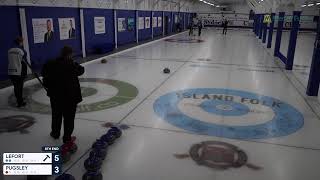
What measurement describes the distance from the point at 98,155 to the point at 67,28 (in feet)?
35.4

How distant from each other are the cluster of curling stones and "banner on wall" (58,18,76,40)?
372 inches

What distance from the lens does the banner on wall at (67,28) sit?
528 inches

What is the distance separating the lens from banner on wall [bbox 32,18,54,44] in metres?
11.5

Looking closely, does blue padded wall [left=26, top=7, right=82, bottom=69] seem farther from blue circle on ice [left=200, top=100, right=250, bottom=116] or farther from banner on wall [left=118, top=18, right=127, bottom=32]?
blue circle on ice [left=200, top=100, right=250, bottom=116]

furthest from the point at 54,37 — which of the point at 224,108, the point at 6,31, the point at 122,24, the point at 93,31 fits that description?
the point at 224,108

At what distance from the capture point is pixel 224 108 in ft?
25.1

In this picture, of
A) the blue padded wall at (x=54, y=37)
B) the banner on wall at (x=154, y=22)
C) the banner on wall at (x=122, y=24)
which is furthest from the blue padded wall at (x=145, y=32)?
the blue padded wall at (x=54, y=37)

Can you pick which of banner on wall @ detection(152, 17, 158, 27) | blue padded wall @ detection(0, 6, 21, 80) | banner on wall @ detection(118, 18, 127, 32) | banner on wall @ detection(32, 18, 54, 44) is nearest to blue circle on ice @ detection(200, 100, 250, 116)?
blue padded wall @ detection(0, 6, 21, 80)

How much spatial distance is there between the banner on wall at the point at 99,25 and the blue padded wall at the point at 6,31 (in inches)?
262

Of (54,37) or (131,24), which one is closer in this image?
(54,37)

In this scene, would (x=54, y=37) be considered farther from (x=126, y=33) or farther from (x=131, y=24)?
(x=131, y=24)

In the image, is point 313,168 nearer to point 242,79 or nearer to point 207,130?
point 207,130

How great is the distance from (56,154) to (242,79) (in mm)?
9723

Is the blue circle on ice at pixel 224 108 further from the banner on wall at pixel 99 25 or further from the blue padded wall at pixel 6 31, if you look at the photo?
the banner on wall at pixel 99 25
